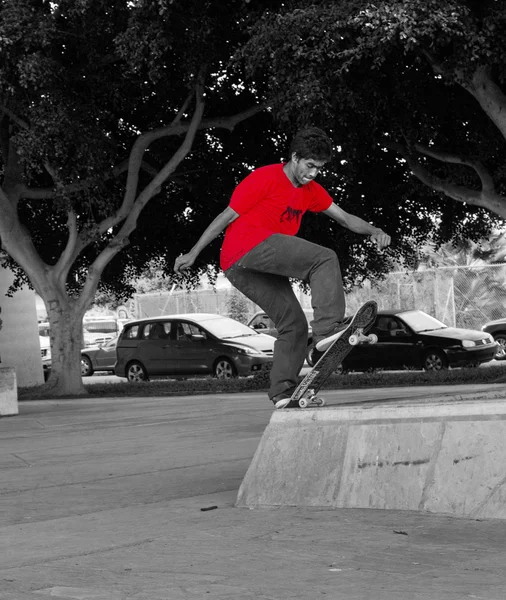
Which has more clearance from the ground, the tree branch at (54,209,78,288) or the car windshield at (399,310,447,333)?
the tree branch at (54,209,78,288)

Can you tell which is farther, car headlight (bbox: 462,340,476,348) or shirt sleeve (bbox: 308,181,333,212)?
car headlight (bbox: 462,340,476,348)

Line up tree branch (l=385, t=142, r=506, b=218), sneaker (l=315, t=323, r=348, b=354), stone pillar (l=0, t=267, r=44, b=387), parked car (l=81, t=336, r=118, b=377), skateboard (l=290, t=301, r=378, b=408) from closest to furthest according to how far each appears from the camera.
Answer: skateboard (l=290, t=301, r=378, b=408) < sneaker (l=315, t=323, r=348, b=354) < tree branch (l=385, t=142, r=506, b=218) < stone pillar (l=0, t=267, r=44, b=387) < parked car (l=81, t=336, r=118, b=377)

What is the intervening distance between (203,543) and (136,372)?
76.8 ft

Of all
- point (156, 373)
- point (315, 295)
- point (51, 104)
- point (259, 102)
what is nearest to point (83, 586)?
point (315, 295)

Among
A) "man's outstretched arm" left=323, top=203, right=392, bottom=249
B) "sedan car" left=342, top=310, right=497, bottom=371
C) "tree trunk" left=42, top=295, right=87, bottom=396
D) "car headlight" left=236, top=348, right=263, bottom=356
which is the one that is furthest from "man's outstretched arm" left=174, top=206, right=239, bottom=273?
"car headlight" left=236, top=348, right=263, bottom=356

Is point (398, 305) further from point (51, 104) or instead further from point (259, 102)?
point (51, 104)

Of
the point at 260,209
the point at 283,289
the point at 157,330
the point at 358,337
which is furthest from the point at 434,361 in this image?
the point at 358,337

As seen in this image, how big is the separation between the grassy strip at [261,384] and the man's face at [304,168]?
35.7 feet

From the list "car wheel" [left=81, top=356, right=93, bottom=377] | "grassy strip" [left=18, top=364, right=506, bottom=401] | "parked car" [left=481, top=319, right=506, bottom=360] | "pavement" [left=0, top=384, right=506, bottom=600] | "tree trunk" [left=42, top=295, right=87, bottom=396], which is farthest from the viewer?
"car wheel" [left=81, top=356, right=93, bottom=377]

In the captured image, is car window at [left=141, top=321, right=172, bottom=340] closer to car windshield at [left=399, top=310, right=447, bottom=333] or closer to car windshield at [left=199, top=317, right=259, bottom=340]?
car windshield at [left=199, top=317, right=259, bottom=340]

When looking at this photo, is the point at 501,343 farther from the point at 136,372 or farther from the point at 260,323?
the point at 136,372

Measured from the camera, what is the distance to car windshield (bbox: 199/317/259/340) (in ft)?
85.7

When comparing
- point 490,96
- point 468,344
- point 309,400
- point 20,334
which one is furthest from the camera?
point 20,334

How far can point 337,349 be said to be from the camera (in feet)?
18.9
